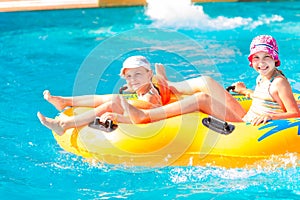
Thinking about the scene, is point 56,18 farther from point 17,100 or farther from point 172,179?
point 172,179

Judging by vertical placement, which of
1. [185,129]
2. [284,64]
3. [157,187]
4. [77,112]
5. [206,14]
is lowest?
[157,187]

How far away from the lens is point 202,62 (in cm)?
693

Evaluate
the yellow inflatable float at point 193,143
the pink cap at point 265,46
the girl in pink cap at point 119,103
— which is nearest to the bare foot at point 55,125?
the girl in pink cap at point 119,103

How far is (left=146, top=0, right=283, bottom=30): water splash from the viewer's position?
838cm

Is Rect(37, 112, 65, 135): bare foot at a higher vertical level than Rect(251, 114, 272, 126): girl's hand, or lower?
higher

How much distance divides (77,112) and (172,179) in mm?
938

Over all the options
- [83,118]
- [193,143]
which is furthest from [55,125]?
[193,143]

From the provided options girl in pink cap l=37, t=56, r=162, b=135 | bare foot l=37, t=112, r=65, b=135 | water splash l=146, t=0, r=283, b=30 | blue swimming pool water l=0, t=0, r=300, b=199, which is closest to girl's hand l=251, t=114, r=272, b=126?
blue swimming pool water l=0, t=0, r=300, b=199

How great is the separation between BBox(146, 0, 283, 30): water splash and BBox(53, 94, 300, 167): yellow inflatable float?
163 inches

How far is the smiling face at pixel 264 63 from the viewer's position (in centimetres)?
439

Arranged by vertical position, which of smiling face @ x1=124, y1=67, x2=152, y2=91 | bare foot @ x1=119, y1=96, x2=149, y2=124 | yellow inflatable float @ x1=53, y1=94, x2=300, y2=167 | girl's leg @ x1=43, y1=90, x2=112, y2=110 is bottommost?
yellow inflatable float @ x1=53, y1=94, x2=300, y2=167

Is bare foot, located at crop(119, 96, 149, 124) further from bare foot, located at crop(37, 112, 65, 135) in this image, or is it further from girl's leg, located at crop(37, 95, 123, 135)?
bare foot, located at crop(37, 112, 65, 135)

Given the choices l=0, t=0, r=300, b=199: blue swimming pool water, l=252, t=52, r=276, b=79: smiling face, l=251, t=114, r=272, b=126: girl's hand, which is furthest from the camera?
l=252, t=52, r=276, b=79: smiling face

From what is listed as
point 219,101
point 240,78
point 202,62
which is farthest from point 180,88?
point 202,62
